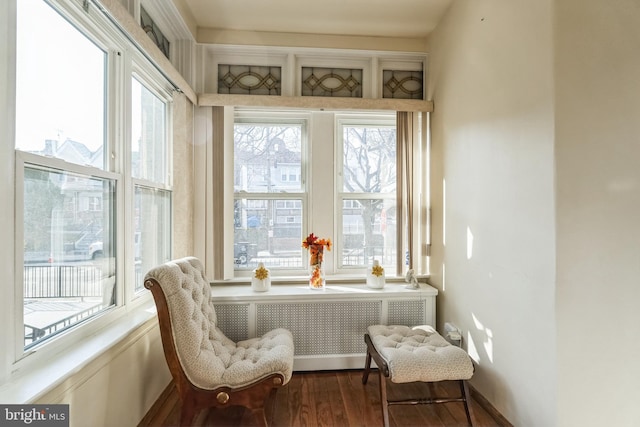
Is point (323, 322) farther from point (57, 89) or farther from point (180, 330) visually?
point (57, 89)

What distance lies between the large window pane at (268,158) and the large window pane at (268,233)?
0.14 meters

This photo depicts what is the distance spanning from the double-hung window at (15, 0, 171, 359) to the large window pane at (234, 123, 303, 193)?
33.4 inches

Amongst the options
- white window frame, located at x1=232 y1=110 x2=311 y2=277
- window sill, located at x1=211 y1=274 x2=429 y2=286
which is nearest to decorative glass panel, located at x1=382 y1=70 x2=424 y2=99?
white window frame, located at x1=232 y1=110 x2=311 y2=277

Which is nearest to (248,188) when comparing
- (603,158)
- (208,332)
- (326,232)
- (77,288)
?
(326,232)

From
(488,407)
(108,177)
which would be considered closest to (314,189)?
(108,177)

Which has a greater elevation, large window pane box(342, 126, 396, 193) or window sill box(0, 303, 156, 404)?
large window pane box(342, 126, 396, 193)

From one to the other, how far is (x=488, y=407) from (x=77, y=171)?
2.62m

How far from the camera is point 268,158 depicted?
2.81 meters

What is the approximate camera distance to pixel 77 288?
1.41 metres

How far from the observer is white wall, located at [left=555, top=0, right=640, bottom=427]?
144 centimetres

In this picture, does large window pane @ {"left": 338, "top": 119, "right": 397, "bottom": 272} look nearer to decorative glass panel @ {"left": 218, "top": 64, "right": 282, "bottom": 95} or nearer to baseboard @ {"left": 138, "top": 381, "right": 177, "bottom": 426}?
decorative glass panel @ {"left": 218, "top": 64, "right": 282, "bottom": 95}

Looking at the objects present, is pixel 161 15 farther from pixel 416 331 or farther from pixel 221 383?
pixel 416 331

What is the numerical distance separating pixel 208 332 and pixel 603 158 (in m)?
2.29
